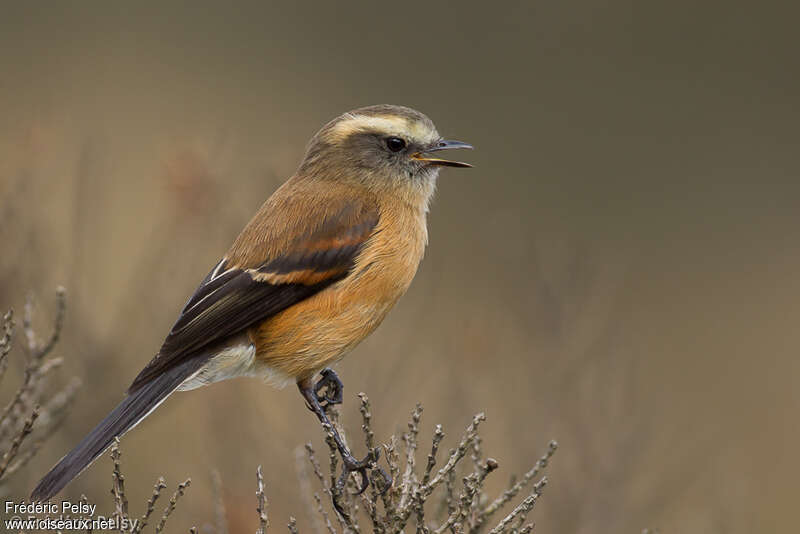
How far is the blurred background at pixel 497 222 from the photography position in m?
6.41

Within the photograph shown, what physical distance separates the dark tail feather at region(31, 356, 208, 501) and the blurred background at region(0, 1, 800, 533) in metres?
1.31

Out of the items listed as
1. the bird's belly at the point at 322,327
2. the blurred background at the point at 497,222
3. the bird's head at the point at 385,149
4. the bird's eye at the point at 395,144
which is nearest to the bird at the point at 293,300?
the bird's belly at the point at 322,327

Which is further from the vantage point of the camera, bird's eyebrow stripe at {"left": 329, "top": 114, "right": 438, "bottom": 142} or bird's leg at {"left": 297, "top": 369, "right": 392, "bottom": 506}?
bird's eyebrow stripe at {"left": 329, "top": 114, "right": 438, "bottom": 142}

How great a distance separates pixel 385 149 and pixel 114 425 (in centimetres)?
194

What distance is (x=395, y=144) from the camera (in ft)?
17.5

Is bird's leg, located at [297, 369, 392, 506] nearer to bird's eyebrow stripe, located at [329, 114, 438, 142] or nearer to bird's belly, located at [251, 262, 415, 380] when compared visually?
bird's belly, located at [251, 262, 415, 380]

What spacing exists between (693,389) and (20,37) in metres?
9.01

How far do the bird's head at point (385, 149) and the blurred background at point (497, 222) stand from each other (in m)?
1.14

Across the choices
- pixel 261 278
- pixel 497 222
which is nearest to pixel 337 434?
pixel 261 278

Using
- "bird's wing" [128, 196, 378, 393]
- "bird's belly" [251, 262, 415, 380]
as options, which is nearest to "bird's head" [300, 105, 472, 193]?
"bird's wing" [128, 196, 378, 393]

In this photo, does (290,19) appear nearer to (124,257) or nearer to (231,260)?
(124,257)

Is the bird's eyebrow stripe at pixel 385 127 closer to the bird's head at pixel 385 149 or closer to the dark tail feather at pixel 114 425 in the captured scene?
the bird's head at pixel 385 149

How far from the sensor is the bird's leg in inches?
155

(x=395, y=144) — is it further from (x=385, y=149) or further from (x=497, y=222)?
(x=497, y=222)
